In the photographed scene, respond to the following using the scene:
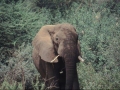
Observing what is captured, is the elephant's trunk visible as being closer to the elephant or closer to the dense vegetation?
the elephant

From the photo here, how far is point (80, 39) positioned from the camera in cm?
1097

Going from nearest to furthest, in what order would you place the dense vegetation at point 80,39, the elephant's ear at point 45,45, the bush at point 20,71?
the elephant's ear at point 45,45, the dense vegetation at point 80,39, the bush at point 20,71

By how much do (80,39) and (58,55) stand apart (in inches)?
182

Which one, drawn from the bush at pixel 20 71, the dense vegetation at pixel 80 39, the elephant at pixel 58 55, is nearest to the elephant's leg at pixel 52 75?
the elephant at pixel 58 55

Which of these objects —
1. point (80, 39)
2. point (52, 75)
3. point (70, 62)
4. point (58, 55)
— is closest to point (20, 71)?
point (52, 75)

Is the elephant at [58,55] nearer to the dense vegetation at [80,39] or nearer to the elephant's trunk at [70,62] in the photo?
the elephant's trunk at [70,62]

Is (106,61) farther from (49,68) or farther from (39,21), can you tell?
(39,21)

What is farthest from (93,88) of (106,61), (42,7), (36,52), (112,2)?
(112,2)

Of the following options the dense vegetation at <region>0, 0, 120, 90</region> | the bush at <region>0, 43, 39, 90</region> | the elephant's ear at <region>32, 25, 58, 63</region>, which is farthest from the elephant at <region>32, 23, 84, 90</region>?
the bush at <region>0, 43, 39, 90</region>

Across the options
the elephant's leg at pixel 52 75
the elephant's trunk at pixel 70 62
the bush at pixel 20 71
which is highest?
the elephant's trunk at pixel 70 62

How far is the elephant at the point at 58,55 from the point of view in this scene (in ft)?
20.0

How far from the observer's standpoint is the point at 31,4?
47.6 feet

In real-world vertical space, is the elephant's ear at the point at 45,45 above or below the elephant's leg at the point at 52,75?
above

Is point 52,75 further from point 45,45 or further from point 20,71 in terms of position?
point 20,71
